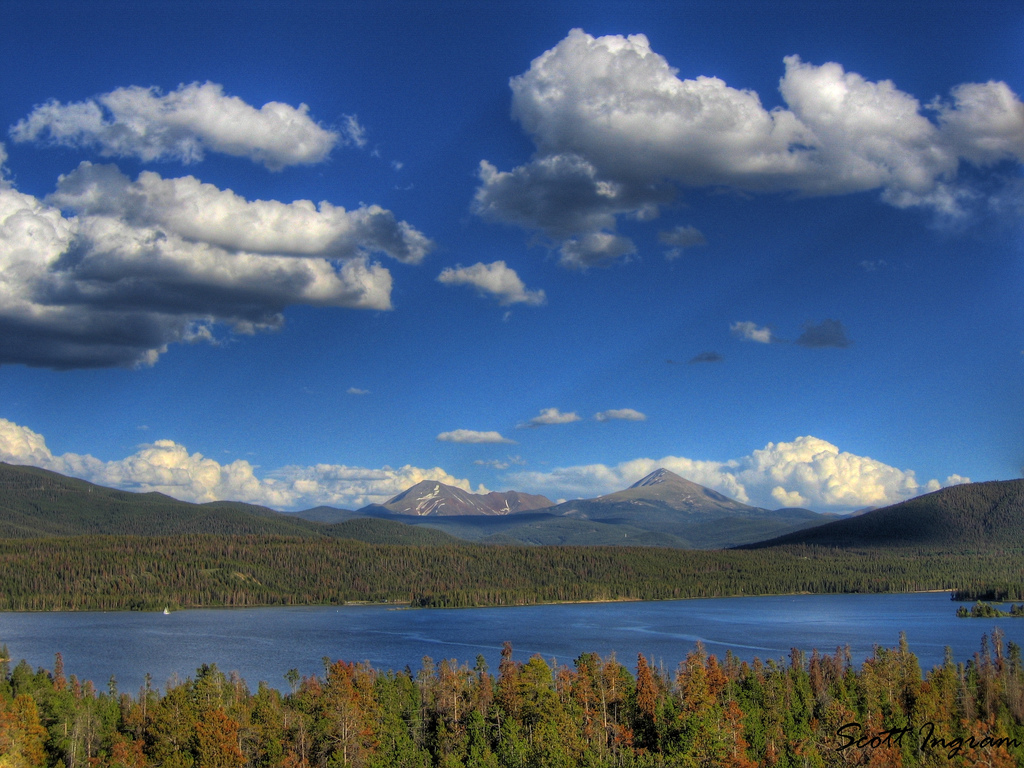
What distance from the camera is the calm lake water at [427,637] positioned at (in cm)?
11075

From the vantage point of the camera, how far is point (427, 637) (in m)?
147

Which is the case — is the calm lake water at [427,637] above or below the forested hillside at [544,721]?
below

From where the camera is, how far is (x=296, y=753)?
56375 millimetres

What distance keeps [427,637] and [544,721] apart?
89890 millimetres

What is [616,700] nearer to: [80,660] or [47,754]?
[47,754]

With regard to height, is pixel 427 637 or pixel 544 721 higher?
pixel 544 721

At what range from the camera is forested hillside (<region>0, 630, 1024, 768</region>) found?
175 ft

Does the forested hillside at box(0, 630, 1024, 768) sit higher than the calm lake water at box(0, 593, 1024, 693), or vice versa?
the forested hillside at box(0, 630, 1024, 768)

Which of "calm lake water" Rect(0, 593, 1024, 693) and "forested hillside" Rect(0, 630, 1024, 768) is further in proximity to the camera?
"calm lake water" Rect(0, 593, 1024, 693)

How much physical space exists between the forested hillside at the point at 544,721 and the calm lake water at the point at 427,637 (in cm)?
2474

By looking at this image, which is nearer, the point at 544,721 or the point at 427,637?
the point at 544,721

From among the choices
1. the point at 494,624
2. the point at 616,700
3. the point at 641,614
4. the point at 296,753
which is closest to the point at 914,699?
the point at 616,700

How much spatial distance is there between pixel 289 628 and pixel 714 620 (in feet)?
257

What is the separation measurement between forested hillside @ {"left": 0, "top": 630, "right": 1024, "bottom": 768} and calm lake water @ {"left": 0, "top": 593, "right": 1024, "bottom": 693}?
24.7m
